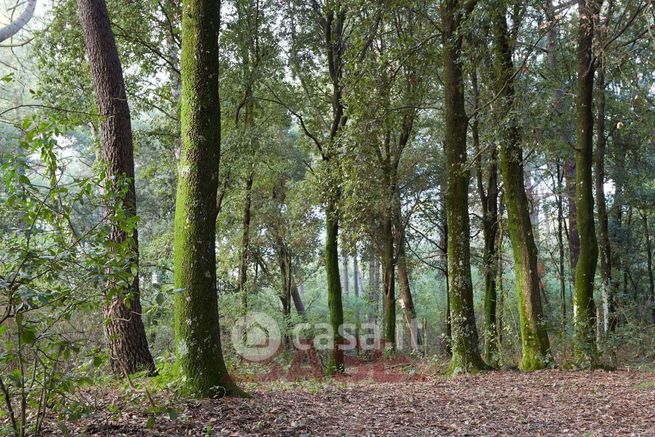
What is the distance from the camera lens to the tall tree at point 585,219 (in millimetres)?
10305

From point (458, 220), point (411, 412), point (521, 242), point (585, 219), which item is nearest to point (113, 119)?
point (411, 412)

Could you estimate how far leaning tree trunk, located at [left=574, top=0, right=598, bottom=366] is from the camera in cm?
1030

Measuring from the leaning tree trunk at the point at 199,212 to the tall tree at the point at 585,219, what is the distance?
A: 7.67m

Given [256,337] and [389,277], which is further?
[389,277]

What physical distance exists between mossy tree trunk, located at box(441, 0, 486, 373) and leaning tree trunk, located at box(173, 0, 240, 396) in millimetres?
5626

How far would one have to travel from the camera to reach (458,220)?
33.0 ft

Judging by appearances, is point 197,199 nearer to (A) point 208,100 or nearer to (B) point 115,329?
(A) point 208,100

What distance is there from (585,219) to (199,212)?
26.4 ft

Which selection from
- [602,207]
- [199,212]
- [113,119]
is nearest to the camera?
[199,212]

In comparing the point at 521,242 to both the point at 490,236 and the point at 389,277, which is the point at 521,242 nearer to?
the point at 490,236

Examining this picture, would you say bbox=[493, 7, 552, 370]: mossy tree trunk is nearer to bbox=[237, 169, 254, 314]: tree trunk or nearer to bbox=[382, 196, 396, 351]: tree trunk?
bbox=[382, 196, 396, 351]: tree trunk

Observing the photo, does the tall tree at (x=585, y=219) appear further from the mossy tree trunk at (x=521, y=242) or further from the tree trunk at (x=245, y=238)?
the tree trunk at (x=245, y=238)

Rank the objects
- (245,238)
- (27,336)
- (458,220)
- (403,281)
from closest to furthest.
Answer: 1. (27,336)
2. (458,220)
3. (245,238)
4. (403,281)

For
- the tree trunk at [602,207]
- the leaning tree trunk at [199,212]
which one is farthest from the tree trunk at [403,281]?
the leaning tree trunk at [199,212]
